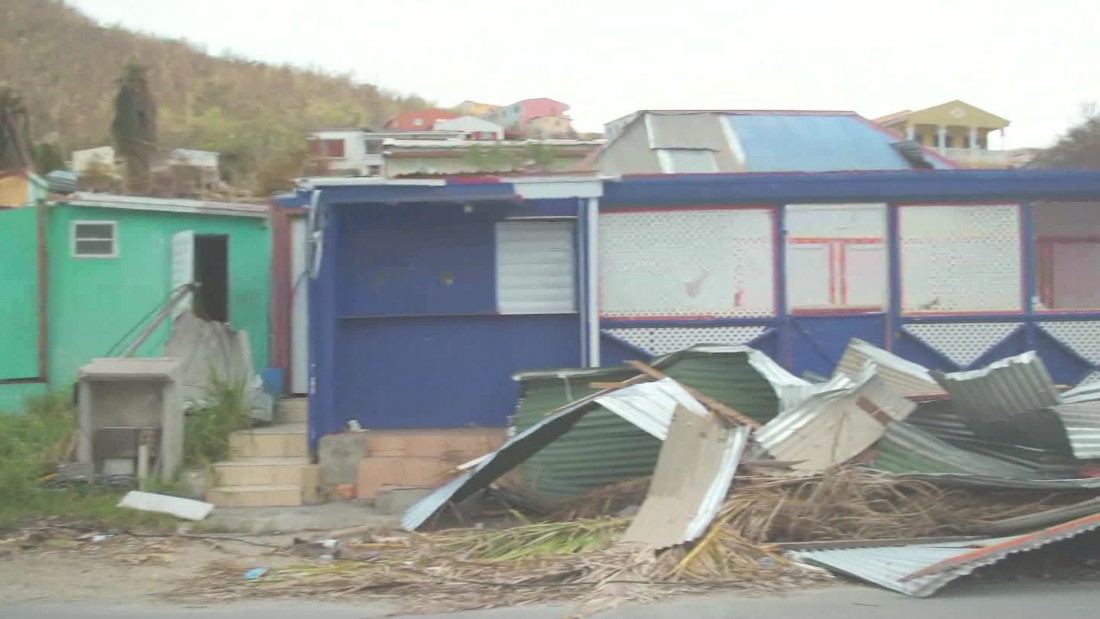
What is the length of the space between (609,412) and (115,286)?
274 inches

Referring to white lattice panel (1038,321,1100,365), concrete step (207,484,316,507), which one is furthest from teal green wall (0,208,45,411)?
white lattice panel (1038,321,1100,365)

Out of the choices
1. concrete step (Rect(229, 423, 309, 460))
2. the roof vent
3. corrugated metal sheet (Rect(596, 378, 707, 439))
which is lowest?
concrete step (Rect(229, 423, 309, 460))

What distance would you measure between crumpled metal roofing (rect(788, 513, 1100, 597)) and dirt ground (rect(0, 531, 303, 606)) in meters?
3.93

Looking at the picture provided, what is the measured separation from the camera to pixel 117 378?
9.47 metres

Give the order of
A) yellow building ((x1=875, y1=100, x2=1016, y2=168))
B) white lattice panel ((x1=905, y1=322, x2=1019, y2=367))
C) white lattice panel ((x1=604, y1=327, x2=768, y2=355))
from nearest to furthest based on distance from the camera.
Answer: white lattice panel ((x1=604, y1=327, x2=768, y2=355)) < white lattice panel ((x1=905, y1=322, x2=1019, y2=367)) < yellow building ((x1=875, y1=100, x2=1016, y2=168))

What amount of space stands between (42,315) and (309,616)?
7.55 m

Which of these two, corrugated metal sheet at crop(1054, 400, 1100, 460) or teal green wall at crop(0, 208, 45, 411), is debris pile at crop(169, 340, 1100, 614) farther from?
teal green wall at crop(0, 208, 45, 411)

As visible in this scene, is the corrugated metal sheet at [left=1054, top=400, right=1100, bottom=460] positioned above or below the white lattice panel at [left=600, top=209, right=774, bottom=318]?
below

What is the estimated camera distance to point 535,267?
10266 millimetres

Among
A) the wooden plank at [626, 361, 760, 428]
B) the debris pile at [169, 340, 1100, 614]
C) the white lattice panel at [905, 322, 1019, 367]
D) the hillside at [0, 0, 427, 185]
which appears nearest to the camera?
the debris pile at [169, 340, 1100, 614]

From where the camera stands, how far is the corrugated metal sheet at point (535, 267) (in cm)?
1023

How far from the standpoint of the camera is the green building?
1186 centimetres

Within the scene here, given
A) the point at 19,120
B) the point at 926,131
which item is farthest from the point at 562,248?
the point at 926,131

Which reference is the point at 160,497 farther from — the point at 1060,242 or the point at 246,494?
the point at 1060,242
